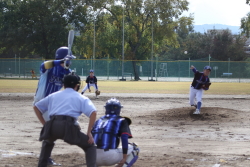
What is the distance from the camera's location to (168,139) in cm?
953

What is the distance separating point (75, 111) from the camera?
5230 mm

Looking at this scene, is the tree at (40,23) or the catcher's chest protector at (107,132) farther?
the tree at (40,23)

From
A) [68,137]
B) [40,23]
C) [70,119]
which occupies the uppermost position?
[40,23]

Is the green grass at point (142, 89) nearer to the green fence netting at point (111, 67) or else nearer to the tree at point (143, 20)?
the green fence netting at point (111, 67)

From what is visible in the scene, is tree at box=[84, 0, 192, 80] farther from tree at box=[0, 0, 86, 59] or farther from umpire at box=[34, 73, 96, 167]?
umpire at box=[34, 73, 96, 167]

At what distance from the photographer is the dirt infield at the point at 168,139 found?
6914 mm

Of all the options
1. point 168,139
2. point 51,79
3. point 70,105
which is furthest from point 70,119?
point 168,139

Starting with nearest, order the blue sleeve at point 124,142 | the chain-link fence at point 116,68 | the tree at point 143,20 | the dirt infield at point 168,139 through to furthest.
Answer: the blue sleeve at point 124,142
the dirt infield at point 168,139
the chain-link fence at point 116,68
the tree at point 143,20

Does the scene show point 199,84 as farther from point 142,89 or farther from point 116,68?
point 116,68

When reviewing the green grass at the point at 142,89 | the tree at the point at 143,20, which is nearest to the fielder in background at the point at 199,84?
the green grass at the point at 142,89

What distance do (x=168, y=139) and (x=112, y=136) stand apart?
4246 mm

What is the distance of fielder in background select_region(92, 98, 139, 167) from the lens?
5.45 m

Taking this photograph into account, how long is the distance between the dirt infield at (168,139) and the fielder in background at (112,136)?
3.41 feet

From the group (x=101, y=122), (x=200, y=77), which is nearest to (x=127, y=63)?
(x=200, y=77)
